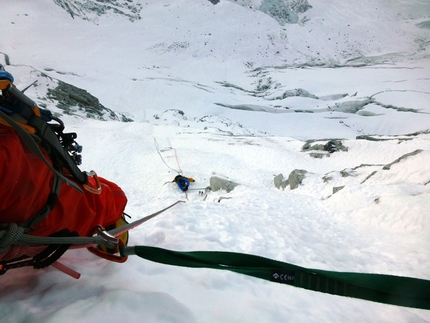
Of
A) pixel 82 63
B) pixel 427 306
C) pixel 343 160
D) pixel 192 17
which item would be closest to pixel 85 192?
pixel 427 306

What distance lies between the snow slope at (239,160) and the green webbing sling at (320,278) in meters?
0.23

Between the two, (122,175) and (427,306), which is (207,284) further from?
(122,175)

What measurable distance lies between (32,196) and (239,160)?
9371mm

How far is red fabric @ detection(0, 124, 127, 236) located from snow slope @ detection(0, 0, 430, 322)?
265 millimetres

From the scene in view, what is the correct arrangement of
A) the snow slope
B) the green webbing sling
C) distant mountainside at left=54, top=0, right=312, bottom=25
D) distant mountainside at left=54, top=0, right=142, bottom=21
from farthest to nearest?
1. distant mountainside at left=54, top=0, right=312, bottom=25
2. distant mountainside at left=54, top=0, right=142, bottom=21
3. the snow slope
4. the green webbing sling

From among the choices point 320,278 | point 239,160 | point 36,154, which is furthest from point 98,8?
point 320,278

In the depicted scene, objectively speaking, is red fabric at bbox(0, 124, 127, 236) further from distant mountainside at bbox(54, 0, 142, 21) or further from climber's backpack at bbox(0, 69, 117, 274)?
distant mountainside at bbox(54, 0, 142, 21)

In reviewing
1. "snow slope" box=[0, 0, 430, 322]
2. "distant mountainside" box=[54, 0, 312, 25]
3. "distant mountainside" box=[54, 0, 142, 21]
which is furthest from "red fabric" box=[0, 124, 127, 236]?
"distant mountainside" box=[54, 0, 312, 25]

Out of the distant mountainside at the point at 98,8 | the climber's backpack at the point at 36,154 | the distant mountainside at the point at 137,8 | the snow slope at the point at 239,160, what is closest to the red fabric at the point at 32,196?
the climber's backpack at the point at 36,154

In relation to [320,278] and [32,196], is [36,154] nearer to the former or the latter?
[32,196]

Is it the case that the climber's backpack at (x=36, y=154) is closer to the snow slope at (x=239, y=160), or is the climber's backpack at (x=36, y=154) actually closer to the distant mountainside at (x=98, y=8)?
the snow slope at (x=239, y=160)

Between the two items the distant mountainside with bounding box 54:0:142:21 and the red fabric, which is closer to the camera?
the red fabric

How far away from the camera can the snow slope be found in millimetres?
1037

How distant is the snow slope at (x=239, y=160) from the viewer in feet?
3.40
